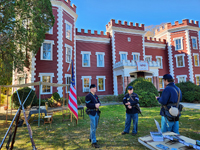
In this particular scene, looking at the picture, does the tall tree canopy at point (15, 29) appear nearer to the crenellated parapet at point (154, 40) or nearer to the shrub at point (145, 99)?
the shrub at point (145, 99)

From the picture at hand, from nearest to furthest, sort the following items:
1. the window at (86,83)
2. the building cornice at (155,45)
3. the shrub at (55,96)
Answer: the shrub at (55,96)
the window at (86,83)
the building cornice at (155,45)

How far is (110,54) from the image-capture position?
74.3 ft

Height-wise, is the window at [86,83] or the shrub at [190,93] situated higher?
the window at [86,83]

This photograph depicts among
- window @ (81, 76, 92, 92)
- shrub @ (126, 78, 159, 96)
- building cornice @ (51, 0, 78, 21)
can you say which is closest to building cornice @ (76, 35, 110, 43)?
building cornice @ (51, 0, 78, 21)

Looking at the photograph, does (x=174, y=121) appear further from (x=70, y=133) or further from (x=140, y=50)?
(x=140, y=50)

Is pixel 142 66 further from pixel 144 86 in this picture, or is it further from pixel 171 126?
pixel 171 126

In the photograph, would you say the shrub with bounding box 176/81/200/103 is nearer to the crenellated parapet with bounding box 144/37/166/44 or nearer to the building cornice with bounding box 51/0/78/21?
the crenellated parapet with bounding box 144/37/166/44

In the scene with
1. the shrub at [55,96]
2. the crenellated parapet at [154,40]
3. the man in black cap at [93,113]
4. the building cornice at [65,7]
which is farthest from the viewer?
the crenellated parapet at [154,40]

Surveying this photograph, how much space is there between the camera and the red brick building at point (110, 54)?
16172 mm

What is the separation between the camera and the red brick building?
16.2m

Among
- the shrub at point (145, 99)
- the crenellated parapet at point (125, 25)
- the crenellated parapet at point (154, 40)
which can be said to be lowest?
the shrub at point (145, 99)

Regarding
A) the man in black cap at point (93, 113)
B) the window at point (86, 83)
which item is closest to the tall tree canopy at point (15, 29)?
the man in black cap at point (93, 113)

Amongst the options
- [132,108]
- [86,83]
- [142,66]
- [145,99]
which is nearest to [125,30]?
[142,66]

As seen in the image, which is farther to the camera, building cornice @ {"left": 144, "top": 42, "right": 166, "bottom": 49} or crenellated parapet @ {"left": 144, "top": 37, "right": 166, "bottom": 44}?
Answer: crenellated parapet @ {"left": 144, "top": 37, "right": 166, "bottom": 44}
